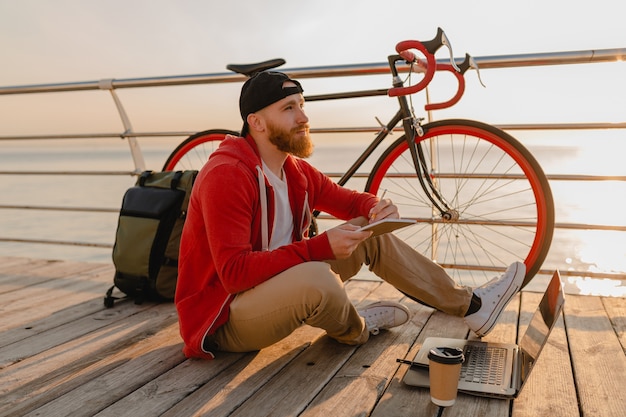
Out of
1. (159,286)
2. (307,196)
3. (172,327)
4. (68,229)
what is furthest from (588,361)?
(68,229)

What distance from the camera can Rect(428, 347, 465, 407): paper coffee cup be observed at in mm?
1550

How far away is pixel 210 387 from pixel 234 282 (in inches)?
12.7

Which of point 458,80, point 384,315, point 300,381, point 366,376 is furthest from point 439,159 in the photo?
point 300,381

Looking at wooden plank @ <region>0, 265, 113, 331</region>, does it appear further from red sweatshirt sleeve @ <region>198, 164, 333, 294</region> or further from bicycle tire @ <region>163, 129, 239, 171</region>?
red sweatshirt sleeve @ <region>198, 164, 333, 294</region>

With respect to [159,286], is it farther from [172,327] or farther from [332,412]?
[332,412]

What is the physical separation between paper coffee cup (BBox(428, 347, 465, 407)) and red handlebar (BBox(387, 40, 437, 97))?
1219 mm

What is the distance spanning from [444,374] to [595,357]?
775mm

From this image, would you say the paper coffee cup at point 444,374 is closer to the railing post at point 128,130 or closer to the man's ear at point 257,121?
the man's ear at point 257,121

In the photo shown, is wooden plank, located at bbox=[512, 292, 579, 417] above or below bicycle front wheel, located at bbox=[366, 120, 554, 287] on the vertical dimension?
below

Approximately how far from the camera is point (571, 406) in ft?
5.46

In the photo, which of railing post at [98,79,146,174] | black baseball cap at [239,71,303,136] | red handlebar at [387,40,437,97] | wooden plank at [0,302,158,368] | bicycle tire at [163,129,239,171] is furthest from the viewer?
railing post at [98,79,146,174]

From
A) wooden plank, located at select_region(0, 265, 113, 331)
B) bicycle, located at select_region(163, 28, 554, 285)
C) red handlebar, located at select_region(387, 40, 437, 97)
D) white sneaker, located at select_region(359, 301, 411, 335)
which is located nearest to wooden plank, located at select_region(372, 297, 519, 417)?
white sneaker, located at select_region(359, 301, 411, 335)

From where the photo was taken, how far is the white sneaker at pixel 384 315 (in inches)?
88.4

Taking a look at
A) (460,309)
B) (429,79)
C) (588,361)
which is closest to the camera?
(588,361)
